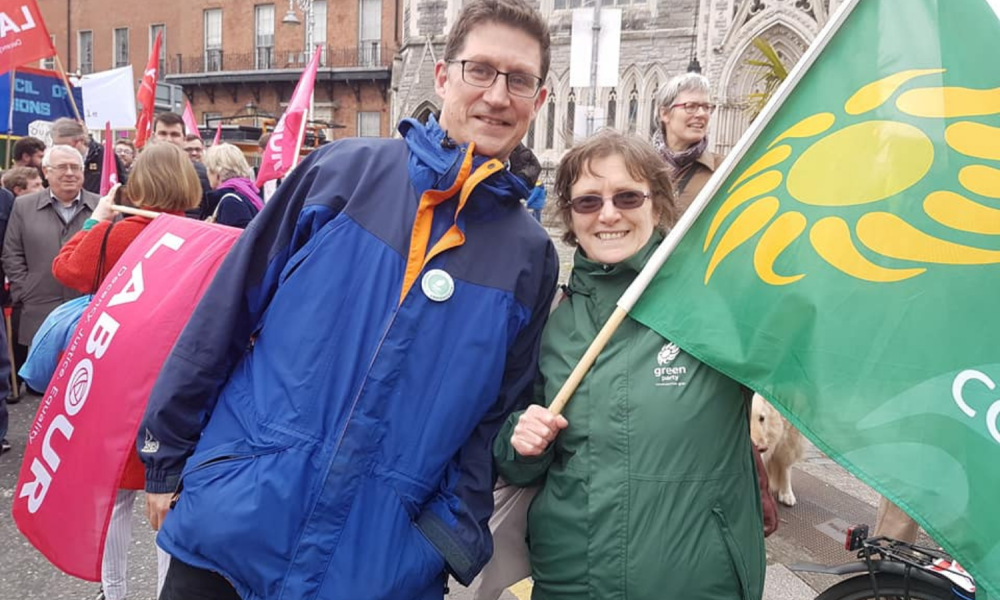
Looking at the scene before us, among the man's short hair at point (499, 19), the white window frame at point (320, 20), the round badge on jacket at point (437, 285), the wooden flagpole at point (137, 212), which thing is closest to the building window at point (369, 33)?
the white window frame at point (320, 20)

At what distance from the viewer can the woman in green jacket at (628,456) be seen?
1812 millimetres

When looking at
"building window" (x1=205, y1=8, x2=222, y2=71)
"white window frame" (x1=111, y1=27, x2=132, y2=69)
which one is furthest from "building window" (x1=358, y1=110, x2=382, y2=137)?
"white window frame" (x1=111, y1=27, x2=132, y2=69)

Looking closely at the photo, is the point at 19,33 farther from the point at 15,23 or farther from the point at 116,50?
the point at 116,50

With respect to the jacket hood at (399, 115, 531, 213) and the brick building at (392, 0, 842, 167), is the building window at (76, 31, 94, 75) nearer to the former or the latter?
the brick building at (392, 0, 842, 167)

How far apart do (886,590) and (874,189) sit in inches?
61.4

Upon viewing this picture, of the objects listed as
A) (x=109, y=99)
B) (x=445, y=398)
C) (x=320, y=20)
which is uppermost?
(x=320, y=20)

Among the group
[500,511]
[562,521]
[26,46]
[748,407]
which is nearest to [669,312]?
[748,407]

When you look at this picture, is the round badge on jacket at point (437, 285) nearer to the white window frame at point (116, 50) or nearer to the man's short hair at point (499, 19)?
the man's short hair at point (499, 19)

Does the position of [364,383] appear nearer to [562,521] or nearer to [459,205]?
[459,205]

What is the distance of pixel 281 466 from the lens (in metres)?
1.68

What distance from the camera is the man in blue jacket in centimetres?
168

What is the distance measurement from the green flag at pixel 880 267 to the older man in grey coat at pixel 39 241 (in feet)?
17.2

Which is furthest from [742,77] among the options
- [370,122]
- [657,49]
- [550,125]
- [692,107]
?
[692,107]

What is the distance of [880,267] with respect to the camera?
5.61 ft
